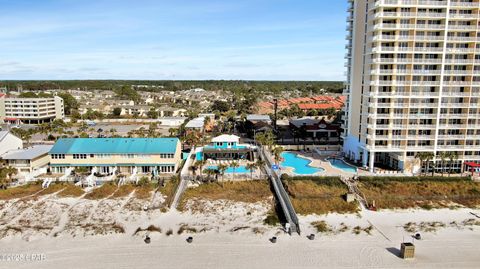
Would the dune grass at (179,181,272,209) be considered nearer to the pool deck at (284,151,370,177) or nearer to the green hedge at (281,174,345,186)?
the green hedge at (281,174,345,186)

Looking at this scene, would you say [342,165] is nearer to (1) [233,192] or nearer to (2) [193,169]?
(1) [233,192]

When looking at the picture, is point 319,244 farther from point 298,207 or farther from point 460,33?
point 460,33

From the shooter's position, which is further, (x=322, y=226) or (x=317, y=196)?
(x=317, y=196)

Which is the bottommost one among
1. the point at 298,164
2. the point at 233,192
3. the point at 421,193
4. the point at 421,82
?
the point at 233,192

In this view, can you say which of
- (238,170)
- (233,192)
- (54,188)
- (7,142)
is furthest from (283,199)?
(7,142)

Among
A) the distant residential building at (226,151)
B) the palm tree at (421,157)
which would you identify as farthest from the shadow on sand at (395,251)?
the distant residential building at (226,151)

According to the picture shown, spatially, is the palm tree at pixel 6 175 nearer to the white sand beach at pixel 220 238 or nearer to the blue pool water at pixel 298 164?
the white sand beach at pixel 220 238
